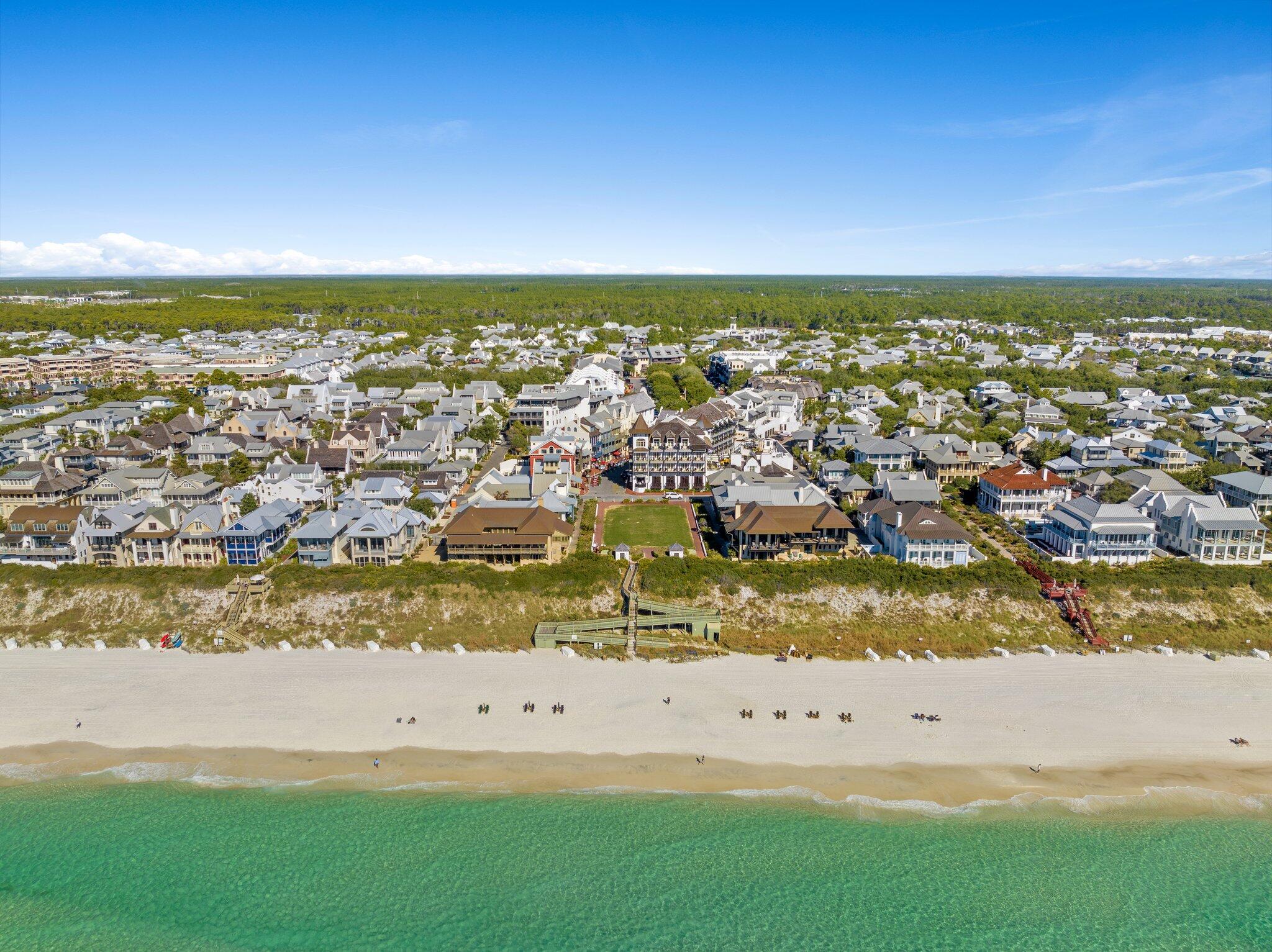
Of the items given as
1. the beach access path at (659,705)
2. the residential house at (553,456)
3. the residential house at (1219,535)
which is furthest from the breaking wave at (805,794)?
the residential house at (553,456)

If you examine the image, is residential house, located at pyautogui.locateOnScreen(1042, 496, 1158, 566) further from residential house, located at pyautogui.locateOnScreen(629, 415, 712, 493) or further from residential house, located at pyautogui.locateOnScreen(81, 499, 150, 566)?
residential house, located at pyautogui.locateOnScreen(81, 499, 150, 566)

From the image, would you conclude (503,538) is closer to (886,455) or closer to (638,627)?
(638,627)

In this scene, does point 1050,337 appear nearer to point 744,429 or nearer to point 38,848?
point 744,429

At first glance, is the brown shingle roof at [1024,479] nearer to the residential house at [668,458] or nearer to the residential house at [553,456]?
the residential house at [668,458]

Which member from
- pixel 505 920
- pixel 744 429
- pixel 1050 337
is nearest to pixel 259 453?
pixel 744 429

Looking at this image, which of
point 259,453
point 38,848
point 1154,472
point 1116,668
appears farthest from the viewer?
point 259,453

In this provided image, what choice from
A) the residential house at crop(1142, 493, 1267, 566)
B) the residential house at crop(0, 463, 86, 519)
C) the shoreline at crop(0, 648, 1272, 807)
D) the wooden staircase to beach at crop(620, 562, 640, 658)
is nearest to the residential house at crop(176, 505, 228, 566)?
the shoreline at crop(0, 648, 1272, 807)
